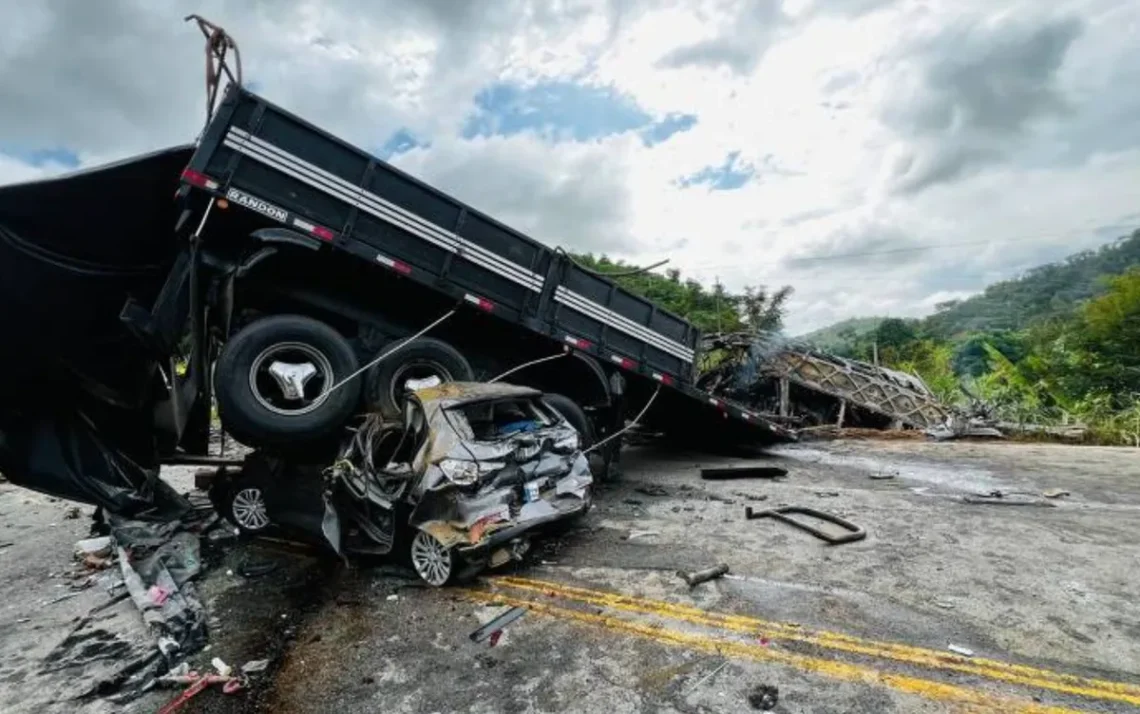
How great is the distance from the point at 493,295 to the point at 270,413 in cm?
249

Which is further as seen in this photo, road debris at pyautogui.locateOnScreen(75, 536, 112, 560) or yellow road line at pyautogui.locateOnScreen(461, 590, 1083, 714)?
road debris at pyautogui.locateOnScreen(75, 536, 112, 560)

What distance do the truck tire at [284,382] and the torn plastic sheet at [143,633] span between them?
1.22 meters

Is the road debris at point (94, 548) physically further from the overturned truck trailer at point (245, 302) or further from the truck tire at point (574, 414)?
the truck tire at point (574, 414)

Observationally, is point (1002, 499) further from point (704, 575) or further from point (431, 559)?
point (431, 559)

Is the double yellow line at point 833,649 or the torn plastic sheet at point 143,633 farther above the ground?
the double yellow line at point 833,649

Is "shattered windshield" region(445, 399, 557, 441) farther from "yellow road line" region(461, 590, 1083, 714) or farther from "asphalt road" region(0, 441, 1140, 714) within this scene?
"yellow road line" region(461, 590, 1083, 714)

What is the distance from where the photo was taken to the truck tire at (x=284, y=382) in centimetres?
525

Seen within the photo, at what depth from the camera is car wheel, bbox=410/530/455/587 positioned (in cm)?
427

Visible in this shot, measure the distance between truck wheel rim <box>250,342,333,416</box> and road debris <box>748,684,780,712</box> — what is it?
14.3ft

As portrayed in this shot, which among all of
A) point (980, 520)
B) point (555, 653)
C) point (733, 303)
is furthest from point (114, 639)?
point (733, 303)

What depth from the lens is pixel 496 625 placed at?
3.66m

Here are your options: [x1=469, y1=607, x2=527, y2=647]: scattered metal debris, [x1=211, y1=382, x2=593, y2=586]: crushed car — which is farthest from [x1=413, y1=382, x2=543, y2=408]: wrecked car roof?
[x1=469, y1=607, x2=527, y2=647]: scattered metal debris

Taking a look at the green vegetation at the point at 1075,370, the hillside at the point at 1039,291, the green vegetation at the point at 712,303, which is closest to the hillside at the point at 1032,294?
the hillside at the point at 1039,291

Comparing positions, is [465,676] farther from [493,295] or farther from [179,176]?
[179,176]
